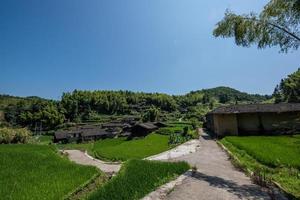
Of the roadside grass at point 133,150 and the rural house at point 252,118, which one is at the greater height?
the rural house at point 252,118

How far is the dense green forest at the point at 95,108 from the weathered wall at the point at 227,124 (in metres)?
60.8

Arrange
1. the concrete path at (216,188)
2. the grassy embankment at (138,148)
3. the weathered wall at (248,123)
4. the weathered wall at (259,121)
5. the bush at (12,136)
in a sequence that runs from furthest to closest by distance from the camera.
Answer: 1. the bush at (12,136)
2. the weathered wall at (248,123)
3. the weathered wall at (259,121)
4. the grassy embankment at (138,148)
5. the concrete path at (216,188)

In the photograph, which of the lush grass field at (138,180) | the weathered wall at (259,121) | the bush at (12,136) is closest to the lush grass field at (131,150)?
the weathered wall at (259,121)

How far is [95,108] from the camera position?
130 meters

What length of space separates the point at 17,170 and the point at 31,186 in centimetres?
489

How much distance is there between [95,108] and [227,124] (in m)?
101

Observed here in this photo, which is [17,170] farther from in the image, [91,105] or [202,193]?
[91,105]

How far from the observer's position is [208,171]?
576 inches

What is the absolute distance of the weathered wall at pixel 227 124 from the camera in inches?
1422

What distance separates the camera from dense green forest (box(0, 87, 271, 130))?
343ft

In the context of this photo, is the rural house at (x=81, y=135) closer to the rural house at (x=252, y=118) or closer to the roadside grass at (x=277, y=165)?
the rural house at (x=252, y=118)

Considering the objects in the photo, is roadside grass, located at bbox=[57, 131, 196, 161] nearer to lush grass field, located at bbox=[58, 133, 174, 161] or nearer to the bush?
lush grass field, located at bbox=[58, 133, 174, 161]

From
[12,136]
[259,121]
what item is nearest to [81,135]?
[12,136]

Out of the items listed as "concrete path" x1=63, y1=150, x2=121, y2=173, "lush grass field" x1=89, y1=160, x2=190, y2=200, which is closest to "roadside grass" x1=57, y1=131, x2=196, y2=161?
"concrete path" x1=63, y1=150, x2=121, y2=173
